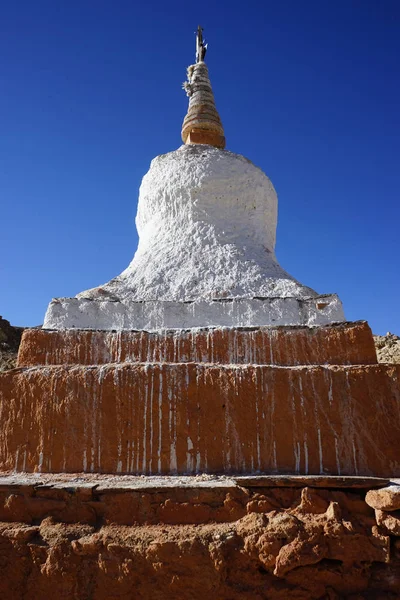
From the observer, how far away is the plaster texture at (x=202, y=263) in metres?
7.64

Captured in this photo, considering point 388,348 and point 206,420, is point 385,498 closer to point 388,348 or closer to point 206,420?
point 206,420

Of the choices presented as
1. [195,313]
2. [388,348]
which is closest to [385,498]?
[195,313]

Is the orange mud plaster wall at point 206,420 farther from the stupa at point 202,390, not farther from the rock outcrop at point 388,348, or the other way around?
the rock outcrop at point 388,348

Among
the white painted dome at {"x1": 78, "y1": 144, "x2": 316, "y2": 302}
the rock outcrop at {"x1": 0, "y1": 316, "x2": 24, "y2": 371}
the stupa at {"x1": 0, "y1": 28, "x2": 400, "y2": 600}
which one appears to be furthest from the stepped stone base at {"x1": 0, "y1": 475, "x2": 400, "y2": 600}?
the rock outcrop at {"x1": 0, "y1": 316, "x2": 24, "y2": 371}

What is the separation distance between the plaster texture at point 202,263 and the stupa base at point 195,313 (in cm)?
2

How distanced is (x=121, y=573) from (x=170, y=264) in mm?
5831

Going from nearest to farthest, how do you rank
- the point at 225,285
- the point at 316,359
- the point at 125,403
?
the point at 125,403 → the point at 316,359 → the point at 225,285

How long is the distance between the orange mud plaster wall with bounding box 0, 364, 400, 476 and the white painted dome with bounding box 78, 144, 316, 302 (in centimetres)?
262

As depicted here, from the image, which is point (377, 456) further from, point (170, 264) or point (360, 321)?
point (170, 264)

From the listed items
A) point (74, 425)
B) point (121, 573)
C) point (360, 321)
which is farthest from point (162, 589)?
point (360, 321)

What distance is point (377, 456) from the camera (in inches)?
220

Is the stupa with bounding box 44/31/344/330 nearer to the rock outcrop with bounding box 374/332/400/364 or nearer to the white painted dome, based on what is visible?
the white painted dome

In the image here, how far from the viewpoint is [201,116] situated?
40.4 feet

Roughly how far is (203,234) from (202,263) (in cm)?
91
